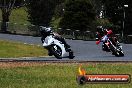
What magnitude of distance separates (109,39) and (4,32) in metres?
34.6

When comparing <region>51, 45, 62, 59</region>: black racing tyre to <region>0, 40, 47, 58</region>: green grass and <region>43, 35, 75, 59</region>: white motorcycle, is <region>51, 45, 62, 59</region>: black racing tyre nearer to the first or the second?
<region>43, 35, 75, 59</region>: white motorcycle

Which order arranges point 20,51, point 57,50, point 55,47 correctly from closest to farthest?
point 55,47
point 57,50
point 20,51

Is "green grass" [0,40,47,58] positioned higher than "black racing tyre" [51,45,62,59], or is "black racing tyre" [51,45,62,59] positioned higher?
"black racing tyre" [51,45,62,59]

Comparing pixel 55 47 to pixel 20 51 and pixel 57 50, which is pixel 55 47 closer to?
pixel 57 50

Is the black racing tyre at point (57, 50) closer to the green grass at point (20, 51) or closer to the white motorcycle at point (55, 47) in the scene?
the white motorcycle at point (55, 47)

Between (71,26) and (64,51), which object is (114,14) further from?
(64,51)

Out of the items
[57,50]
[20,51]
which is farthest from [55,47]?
[20,51]

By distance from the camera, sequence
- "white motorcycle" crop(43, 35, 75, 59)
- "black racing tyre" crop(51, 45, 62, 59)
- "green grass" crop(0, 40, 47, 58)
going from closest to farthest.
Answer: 1. "white motorcycle" crop(43, 35, 75, 59)
2. "black racing tyre" crop(51, 45, 62, 59)
3. "green grass" crop(0, 40, 47, 58)

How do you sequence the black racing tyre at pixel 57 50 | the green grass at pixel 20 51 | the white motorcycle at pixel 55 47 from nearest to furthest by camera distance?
1. the white motorcycle at pixel 55 47
2. the black racing tyre at pixel 57 50
3. the green grass at pixel 20 51

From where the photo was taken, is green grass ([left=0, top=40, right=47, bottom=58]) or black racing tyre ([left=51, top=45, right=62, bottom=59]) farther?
green grass ([left=0, top=40, right=47, bottom=58])

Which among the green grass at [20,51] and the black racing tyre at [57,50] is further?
the green grass at [20,51]

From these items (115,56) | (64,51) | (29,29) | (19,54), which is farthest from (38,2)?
(64,51)

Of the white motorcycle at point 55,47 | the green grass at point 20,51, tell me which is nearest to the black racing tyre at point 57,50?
the white motorcycle at point 55,47

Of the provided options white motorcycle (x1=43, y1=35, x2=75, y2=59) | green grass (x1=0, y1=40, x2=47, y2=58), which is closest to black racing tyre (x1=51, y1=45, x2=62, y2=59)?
white motorcycle (x1=43, y1=35, x2=75, y2=59)
